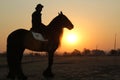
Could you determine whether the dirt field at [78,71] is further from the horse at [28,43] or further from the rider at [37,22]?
the rider at [37,22]

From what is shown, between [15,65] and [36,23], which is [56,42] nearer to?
[36,23]

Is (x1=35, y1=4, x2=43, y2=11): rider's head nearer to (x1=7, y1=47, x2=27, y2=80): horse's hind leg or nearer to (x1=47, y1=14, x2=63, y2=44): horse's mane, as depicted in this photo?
(x1=47, y1=14, x2=63, y2=44): horse's mane

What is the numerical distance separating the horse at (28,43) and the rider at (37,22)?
1.09ft

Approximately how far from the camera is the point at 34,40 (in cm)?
1764

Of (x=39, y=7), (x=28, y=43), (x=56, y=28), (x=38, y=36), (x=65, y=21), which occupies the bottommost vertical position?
(x=28, y=43)

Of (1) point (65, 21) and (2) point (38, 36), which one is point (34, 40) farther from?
(1) point (65, 21)

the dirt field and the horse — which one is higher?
the horse

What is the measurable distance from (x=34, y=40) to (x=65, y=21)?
79.5 inches

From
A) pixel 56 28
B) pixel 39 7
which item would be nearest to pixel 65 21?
pixel 56 28

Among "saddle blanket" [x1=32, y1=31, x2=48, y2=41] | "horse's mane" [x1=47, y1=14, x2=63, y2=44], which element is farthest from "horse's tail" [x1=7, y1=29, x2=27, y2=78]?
"horse's mane" [x1=47, y1=14, x2=63, y2=44]

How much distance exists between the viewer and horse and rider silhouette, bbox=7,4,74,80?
1684 centimetres

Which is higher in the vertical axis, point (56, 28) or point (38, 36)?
point (56, 28)

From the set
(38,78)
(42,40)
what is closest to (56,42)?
(42,40)

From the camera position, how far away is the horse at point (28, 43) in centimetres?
1683
